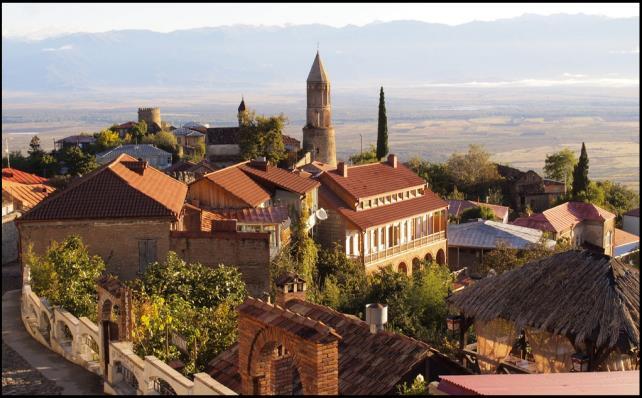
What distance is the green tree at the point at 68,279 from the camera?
17559mm

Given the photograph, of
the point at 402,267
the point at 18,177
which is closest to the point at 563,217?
the point at 402,267

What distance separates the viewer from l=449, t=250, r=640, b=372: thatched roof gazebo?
1581 centimetres

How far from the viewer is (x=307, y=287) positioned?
28016 mm

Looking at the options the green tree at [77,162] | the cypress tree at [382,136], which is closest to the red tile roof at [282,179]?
the green tree at [77,162]

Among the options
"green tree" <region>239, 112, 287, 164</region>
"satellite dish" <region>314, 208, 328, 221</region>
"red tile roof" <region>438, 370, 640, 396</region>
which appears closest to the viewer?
"red tile roof" <region>438, 370, 640, 396</region>

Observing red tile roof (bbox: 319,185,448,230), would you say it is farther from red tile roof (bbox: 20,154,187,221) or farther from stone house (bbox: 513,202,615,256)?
red tile roof (bbox: 20,154,187,221)

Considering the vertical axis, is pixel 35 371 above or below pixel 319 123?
below

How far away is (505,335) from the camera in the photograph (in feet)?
58.2

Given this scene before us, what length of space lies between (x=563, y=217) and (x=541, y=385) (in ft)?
139

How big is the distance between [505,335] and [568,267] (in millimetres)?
1976

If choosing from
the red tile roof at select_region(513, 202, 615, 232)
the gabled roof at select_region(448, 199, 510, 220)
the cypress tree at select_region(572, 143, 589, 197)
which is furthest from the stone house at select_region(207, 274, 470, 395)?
the cypress tree at select_region(572, 143, 589, 197)

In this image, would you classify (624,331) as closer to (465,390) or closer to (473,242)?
(465,390)

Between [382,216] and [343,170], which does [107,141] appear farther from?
[382,216]

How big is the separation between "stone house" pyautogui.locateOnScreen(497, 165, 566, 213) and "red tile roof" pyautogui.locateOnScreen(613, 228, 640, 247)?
1092 cm
